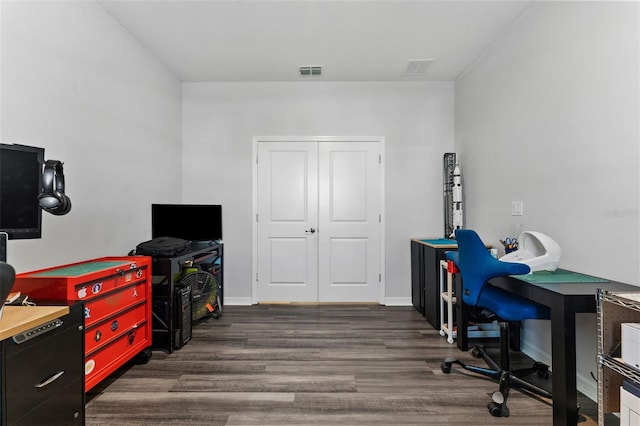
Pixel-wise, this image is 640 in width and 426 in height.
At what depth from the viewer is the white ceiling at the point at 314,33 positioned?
9.41ft

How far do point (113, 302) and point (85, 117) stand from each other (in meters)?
1.45

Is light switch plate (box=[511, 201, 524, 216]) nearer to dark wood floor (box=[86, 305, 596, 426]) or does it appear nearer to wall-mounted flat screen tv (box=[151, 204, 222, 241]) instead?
dark wood floor (box=[86, 305, 596, 426])

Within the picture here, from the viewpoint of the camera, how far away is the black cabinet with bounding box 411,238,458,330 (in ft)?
11.4

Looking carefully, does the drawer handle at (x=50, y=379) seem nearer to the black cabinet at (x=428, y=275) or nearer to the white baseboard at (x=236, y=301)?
the white baseboard at (x=236, y=301)

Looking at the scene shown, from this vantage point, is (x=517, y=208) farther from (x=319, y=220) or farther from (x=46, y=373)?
(x=46, y=373)

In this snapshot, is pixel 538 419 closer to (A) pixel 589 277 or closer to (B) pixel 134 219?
(A) pixel 589 277

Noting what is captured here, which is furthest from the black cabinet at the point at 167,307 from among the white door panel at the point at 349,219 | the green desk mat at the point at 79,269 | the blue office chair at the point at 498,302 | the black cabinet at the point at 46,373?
the blue office chair at the point at 498,302

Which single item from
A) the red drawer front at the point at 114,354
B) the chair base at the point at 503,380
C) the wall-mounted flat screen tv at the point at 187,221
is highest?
the wall-mounted flat screen tv at the point at 187,221

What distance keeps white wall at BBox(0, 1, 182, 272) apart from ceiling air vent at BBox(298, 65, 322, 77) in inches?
63.6

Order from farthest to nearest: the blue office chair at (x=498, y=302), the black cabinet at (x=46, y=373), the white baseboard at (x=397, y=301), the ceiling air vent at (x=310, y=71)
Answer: the white baseboard at (x=397, y=301)
the ceiling air vent at (x=310, y=71)
the blue office chair at (x=498, y=302)
the black cabinet at (x=46, y=373)

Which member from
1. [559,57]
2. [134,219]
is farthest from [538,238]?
[134,219]

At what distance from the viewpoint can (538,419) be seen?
1974 mm

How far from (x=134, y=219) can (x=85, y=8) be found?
179 centimetres

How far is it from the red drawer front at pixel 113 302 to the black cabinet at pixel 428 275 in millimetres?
2713
